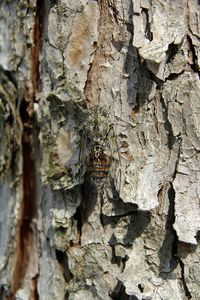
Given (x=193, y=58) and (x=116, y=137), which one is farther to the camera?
(x=116, y=137)

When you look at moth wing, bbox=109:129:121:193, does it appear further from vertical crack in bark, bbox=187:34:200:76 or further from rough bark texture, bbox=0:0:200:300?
vertical crack in bark, bbox=187:34:200:76

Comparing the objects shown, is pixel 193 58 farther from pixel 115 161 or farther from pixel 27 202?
pixel 27 202

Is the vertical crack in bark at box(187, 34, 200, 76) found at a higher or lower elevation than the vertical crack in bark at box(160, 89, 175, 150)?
higher

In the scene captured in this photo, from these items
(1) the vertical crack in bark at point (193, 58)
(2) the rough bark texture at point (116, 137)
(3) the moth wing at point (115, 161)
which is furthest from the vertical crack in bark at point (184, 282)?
(1) the vertical crack in bark at point (193, 58)

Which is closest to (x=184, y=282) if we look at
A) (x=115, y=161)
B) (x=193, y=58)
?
(x=115, y=161)

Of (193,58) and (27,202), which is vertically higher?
(193,58)

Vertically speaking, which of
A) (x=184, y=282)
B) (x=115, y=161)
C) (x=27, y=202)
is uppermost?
(x=115, y=161)

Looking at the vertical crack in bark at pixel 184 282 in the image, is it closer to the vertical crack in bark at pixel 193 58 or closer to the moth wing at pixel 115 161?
the moth wing at pixel 115 161

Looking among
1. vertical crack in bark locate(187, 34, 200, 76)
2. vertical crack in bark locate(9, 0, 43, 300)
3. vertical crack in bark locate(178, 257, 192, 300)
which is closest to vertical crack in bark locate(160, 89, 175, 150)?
vertical crack in bark locate(187, 34, 200, 76)
